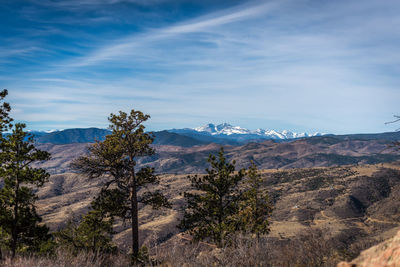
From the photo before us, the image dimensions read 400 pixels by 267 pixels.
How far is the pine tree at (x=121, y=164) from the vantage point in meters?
20.2

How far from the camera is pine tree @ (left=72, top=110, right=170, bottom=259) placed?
2017 cm

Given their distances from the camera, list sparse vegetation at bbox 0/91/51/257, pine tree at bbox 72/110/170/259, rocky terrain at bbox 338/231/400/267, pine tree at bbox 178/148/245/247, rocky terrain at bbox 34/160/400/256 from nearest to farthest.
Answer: rocky terrain at bbox 338/231/400/267 → sparse vegetation at bbox 0/91/51/257 → pine tree at bbox 72/110/170/259 → pine tree at bbox 178/148/245/247 → rocky terrain at bbox 34/160/400/256

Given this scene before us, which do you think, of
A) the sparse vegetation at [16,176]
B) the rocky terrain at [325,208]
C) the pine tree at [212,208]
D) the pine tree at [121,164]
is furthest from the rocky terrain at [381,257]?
the rocky terrain at [325,208]

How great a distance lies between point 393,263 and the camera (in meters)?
5.18

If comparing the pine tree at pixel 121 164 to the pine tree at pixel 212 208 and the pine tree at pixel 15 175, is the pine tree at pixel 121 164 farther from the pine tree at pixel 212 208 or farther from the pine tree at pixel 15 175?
the pine tree at pixel 212 208

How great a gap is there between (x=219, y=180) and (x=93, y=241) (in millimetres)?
16118

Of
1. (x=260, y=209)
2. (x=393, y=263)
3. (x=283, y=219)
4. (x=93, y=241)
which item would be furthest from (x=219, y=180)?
(x=283, y=219)

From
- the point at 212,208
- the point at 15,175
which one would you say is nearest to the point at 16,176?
the point at 15,175

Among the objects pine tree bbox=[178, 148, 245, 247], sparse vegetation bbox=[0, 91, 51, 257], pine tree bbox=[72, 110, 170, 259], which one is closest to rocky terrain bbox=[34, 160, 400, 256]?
pine tree bbox=[178, 148, 245, 247]

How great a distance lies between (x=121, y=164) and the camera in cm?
2058

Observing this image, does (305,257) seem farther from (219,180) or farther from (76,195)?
(76,195)

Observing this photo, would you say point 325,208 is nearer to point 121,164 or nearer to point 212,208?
point 212,208

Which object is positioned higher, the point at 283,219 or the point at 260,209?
the point at 260,209

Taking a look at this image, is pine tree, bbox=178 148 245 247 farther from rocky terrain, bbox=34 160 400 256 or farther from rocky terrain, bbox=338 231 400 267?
rocky terrain, bbox=34 160 400 256
